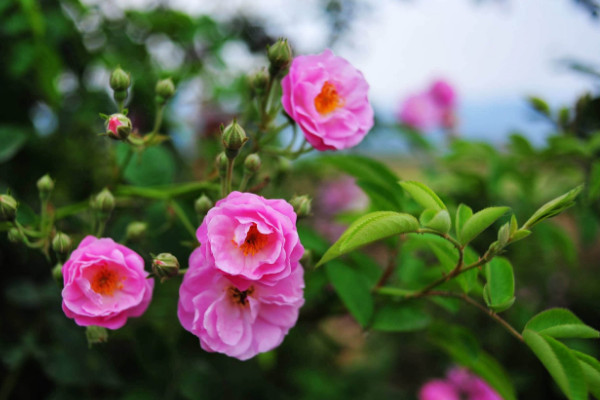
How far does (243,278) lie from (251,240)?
0.15 ft

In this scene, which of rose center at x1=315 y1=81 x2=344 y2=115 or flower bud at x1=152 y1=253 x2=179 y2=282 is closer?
flower bud at x1=152 y1=253 x2=179 y2=282

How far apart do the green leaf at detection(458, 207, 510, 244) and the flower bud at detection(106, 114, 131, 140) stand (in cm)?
46

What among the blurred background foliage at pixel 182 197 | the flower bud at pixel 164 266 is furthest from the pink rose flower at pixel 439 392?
the flower bud at pixel 164 266

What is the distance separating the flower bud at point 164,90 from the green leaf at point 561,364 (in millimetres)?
619

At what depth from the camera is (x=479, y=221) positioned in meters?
0.60

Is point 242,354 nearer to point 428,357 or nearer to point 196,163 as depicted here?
point 196,163

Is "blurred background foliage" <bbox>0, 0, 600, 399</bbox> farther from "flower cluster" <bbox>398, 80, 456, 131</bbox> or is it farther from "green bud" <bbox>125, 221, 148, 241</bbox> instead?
"flower cluster" <bbox>398, 80, 456, 131</bbox>

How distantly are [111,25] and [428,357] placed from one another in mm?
1640

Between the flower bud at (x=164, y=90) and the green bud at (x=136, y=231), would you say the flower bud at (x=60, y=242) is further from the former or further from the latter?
the flower bud at (x=164, y=90)

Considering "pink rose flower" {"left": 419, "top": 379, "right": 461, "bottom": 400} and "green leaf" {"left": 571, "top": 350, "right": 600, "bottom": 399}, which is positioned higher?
"green leaf" {"left": 571, "top": 350, "right": 600, "bottom": 399}

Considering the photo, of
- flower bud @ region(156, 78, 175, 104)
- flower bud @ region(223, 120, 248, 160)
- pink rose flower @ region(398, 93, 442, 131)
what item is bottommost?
pink rose flower @ region(398, 93, 442, 131)

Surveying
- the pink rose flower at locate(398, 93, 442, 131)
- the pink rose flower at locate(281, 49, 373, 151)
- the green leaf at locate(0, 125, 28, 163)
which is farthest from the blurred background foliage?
the pink rose flower at locate(398, 93, 442, 131)

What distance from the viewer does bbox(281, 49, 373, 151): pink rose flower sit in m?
0.70

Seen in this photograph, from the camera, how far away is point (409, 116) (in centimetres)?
201
